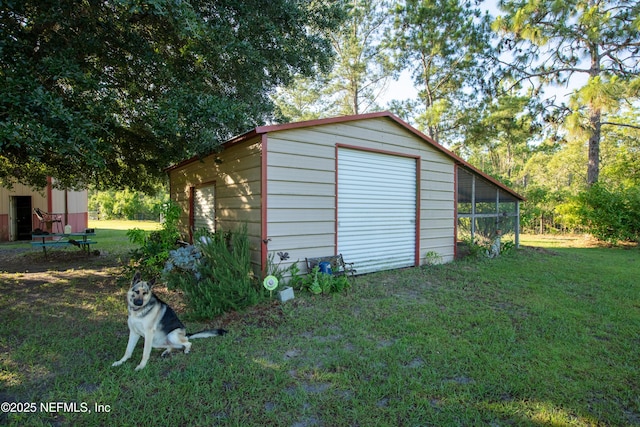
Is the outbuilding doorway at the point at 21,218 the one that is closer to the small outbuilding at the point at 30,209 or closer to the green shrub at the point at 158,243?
the small outbuilding at the point at 30,209

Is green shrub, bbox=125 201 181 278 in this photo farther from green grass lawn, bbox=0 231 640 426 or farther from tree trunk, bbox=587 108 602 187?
tree trunk, bbox=587 108 602 187

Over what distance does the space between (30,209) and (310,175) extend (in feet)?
45.9

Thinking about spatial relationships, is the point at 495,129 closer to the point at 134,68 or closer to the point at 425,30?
the point at 425,30

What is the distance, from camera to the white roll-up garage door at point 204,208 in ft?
21.9

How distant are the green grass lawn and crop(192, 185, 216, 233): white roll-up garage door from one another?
1.96 meters

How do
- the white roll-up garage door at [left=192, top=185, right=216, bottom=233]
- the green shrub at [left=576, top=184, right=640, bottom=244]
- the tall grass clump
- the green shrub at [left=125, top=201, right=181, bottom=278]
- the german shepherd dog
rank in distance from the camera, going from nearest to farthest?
the german shepherd dog, the tall grass clump, the green shrub at [left=125, top=201, right=181, bottom=278], the white roll-up garage door at [left=192, top=185, right=216, bottom=233], the green shrub at [left=576, top=184, right=640, bottom=244]

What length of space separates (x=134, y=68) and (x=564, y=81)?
14.7 m

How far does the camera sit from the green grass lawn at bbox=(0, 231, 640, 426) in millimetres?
2264

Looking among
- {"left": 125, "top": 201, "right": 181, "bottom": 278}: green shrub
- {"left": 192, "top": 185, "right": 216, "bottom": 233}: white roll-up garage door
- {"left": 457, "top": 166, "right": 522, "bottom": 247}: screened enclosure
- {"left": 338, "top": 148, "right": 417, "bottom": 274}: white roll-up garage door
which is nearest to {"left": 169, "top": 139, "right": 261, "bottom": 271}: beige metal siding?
{"left": 192, "top": 185, "right": 216, "bottom": 233}: white roll-up garage door

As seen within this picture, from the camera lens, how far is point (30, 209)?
1333 cm

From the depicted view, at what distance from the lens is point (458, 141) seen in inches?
643

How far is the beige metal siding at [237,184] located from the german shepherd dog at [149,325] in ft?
6.45

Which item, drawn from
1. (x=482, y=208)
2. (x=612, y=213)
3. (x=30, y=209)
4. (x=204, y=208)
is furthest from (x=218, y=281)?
(x=30, y=209)

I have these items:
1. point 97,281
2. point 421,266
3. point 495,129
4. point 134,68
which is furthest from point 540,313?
point 495,129
